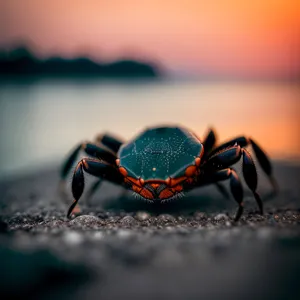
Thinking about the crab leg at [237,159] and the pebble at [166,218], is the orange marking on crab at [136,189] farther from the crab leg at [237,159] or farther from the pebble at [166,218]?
the crab leg at [237,159]

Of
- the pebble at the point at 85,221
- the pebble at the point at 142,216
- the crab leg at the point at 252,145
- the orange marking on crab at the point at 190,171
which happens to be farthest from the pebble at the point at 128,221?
the crab leg at the point at 252,145

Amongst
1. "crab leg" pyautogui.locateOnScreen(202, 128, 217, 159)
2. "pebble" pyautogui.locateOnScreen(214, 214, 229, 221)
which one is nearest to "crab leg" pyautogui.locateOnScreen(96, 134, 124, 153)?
"crab leg" pyautogui.locateOnScreen(202, 128, 217, 159)

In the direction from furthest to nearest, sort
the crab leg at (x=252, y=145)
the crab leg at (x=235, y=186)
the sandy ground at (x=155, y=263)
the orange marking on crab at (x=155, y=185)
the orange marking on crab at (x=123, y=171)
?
the crab leg at (x=252, y=145) < the orange marking on crab at (x=123, y=171) < the orange marking on crab at (x=155, y=185) < the crab leg at (x=235, y=186) < the sandy ground at (x=155, y=263)

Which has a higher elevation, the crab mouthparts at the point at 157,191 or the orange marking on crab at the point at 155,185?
the orange marking on crab at the point at 155,185

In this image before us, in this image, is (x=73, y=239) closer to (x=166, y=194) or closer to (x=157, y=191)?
(x=157, y=191)

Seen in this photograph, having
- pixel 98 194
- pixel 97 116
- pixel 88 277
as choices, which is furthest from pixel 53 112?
pixel 88 277

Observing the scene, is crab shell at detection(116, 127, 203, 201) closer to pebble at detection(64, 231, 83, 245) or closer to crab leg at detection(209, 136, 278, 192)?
crab leg at detection(209, 136, 278, 192)

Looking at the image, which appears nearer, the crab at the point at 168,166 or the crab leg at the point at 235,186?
the crab leg at the point at 235,186

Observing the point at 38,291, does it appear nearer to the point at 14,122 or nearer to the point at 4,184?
the point at 4,184

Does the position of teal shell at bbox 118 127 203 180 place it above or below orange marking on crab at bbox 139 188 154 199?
above
